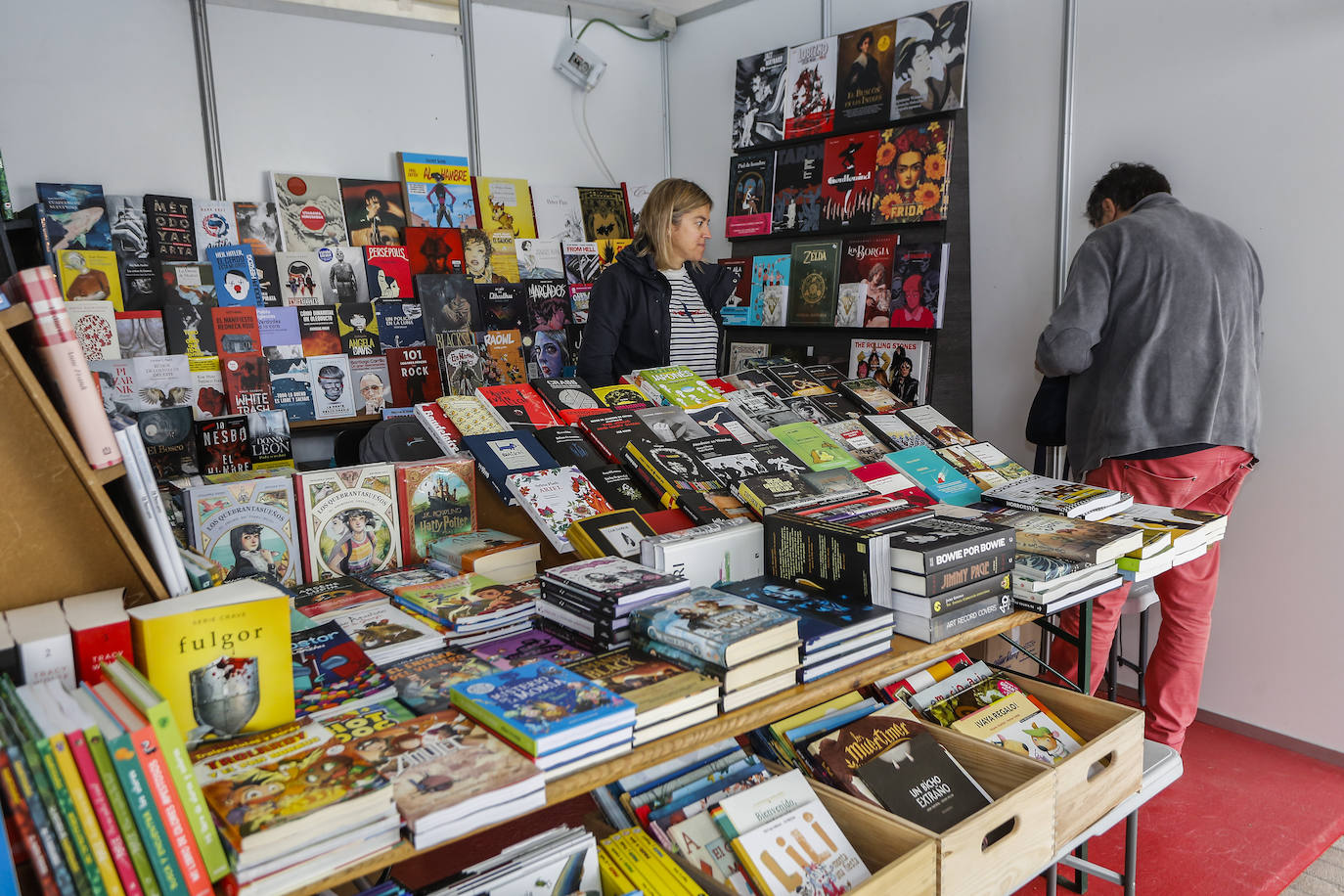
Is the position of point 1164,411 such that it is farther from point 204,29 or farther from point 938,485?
point 204,29

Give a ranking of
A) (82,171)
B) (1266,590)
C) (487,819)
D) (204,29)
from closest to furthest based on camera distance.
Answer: (487,819), (1266,590), (82,171), (204,29)

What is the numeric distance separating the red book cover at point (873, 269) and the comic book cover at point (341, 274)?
222 centimetres

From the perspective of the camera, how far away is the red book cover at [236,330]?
365 cm

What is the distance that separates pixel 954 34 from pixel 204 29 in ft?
10.4

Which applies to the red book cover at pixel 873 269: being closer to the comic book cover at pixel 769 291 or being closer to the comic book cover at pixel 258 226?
the comic book cover at pixel 769 291

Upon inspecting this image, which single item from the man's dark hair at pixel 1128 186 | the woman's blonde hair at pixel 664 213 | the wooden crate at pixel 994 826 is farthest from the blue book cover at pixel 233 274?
the man's dark hair at pixel 1128 186

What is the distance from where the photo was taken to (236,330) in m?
3.69

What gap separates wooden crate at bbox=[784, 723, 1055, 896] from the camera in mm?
1458

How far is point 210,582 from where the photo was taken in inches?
57.8

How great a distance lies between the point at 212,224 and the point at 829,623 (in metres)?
3.34

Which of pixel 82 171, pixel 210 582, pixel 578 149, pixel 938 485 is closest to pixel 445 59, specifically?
pixel 578 149

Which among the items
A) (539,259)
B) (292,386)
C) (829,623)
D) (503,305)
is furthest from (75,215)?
(829,623)

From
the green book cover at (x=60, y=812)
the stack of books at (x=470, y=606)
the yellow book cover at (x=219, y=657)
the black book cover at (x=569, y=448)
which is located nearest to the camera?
the green book cover at (x=60, y=812)

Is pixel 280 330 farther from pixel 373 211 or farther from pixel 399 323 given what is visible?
pixel 373 211
